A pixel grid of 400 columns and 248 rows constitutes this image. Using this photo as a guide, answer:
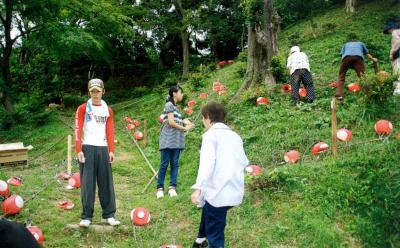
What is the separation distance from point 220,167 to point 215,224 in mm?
573

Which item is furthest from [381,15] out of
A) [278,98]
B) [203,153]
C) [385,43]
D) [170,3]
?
[203,153]

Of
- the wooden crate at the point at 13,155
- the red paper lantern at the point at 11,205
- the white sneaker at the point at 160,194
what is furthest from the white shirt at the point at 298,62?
the wooden crate at the point at 13,155

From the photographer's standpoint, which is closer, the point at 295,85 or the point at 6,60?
the point at 295,85

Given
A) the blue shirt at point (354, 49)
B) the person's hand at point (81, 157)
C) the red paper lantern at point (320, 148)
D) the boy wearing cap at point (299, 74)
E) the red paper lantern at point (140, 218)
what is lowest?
the red paper lantern at point (140, 218)

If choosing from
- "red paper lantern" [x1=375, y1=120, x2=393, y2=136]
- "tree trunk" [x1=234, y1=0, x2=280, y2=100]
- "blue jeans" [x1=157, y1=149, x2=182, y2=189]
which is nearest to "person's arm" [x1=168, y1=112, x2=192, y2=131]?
"blue jeans" [x1=157, y1=149, x2=182, y2=189]

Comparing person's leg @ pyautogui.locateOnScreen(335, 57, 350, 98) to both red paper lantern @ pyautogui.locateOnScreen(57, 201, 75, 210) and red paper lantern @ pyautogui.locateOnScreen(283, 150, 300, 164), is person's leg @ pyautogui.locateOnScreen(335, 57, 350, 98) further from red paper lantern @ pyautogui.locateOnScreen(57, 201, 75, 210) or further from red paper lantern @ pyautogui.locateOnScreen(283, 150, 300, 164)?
red paper lantern @ pyautogui.locateOnScreen(57, 201, 75, 210)

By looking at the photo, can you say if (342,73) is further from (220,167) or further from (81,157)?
(81,157)

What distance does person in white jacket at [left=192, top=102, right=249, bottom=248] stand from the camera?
146 inches

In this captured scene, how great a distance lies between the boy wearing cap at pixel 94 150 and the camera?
4.99 meters

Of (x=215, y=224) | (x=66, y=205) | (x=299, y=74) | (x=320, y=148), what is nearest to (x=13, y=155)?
(x=66, y=205)

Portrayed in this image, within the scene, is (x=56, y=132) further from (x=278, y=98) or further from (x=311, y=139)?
(x=311, y=139)

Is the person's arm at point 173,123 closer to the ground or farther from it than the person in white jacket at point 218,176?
farther from it

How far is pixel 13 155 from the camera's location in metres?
10.2

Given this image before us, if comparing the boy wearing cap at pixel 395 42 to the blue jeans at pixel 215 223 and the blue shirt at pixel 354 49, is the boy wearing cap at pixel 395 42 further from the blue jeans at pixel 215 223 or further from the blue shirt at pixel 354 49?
the blue jeans at pixel 215 223
